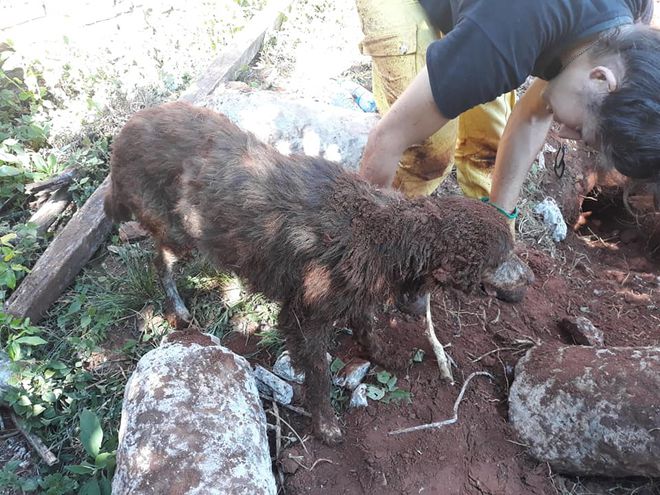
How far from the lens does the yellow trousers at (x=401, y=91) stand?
3.03 m

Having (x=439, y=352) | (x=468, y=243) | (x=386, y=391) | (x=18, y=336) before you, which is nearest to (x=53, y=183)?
(x=18, y=336)

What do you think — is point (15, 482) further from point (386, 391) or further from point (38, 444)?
point (386, 391)

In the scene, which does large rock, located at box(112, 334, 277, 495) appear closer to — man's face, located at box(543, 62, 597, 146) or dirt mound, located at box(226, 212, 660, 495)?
dirt mound, located at box(226, 212, 660, 495)

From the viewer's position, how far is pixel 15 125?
5.02m

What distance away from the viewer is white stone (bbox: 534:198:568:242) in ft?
15.1

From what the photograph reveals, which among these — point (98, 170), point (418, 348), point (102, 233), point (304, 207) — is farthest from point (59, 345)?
point (418, 348)

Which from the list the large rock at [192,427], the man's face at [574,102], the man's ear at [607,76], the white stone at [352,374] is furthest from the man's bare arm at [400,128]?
the large rock at [192,427]

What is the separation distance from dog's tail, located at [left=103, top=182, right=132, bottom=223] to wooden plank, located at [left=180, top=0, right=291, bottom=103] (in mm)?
1690

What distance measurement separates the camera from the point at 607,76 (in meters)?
2.12

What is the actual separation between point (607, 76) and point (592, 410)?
5.29 ft

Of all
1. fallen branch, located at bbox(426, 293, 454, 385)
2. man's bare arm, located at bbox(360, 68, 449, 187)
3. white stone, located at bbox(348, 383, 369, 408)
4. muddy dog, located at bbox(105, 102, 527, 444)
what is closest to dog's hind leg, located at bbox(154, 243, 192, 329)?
muddy dog, located at bbox(105, 102, 527, 444)

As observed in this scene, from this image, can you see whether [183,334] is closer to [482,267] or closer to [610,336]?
[482,267]

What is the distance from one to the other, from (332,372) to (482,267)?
Result: 1.25 metres

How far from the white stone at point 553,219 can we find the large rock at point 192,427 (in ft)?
10.4
